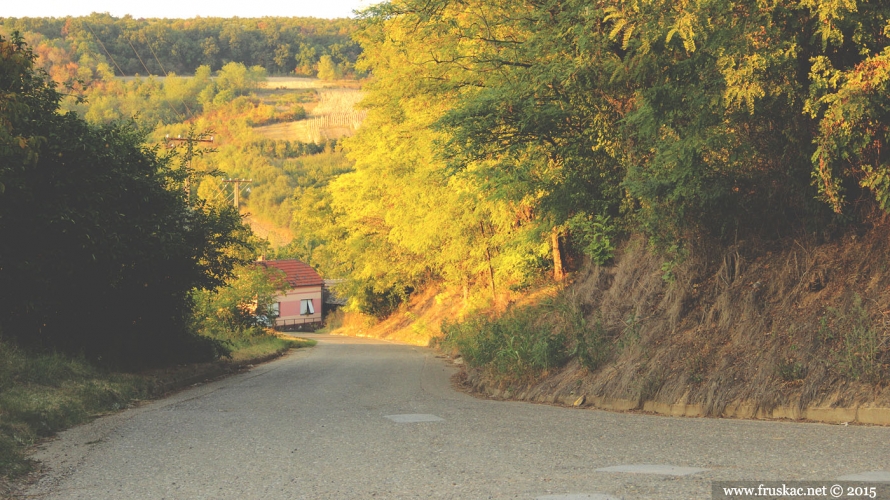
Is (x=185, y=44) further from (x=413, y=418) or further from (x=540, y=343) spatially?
(x=413, y=418)

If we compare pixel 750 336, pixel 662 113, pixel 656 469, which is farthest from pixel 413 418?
pixel 662 113

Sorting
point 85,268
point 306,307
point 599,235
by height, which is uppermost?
point 306,307

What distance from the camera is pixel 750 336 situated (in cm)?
1305

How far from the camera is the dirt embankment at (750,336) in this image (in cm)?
1119

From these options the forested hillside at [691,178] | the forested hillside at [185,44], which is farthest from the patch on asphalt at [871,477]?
the forested hillside at [185,44]

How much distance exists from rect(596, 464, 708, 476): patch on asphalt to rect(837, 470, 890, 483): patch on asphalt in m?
1.18

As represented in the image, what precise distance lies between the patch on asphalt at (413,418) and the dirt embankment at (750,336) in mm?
2803

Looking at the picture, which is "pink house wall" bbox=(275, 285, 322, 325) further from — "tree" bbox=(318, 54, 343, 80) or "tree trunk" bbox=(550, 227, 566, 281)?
"tree" bbox=(318, 54, 343, 80)

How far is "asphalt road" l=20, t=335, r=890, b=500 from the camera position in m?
7.39

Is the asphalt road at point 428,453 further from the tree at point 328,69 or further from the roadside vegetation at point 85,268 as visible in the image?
the tree at point 328,69

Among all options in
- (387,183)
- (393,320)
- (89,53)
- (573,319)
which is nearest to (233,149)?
(89,53)

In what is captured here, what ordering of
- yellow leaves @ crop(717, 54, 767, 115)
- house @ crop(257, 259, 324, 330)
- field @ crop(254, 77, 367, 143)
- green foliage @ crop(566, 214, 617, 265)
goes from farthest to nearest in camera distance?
field @ crop(254, 77, 367, 143)
house @ crop(257, 259, 324, 330)
green foliage @ crop(566, 214, 617, 265)
yellow leaves @ crop(717, 54, 767, 115)

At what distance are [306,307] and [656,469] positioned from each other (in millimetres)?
83110

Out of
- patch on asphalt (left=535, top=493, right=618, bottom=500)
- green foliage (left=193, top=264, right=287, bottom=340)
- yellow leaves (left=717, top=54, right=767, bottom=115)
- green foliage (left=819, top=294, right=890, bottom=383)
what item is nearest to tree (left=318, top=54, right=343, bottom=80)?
green foliage (left=193, top=264, right=287, bottom=340)
